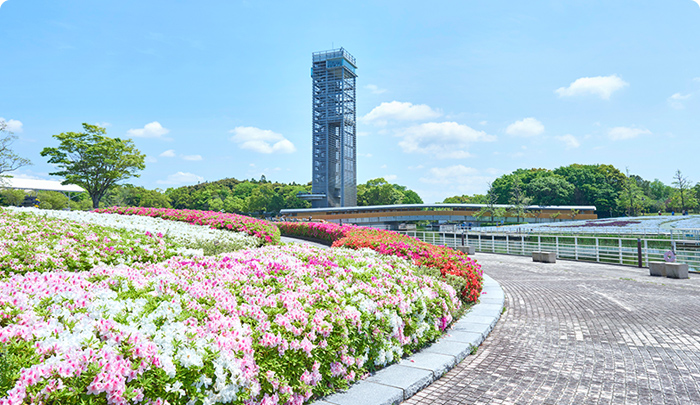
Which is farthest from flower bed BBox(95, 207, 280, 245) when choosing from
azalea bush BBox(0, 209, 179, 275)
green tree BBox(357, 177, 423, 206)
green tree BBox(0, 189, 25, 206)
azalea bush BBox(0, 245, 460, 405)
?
green tree BBox(357, 177, 423, 206)

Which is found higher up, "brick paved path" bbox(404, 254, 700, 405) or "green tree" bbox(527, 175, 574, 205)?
"green tree" bbox(527, 175, 574, 205)

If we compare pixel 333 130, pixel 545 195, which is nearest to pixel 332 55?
→ pixel 333 130

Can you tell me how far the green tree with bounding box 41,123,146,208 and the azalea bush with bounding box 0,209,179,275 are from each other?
102ft

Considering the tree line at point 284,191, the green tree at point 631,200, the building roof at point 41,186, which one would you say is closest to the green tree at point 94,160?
the tree line at point 284,191

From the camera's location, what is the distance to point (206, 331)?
340 centimetres

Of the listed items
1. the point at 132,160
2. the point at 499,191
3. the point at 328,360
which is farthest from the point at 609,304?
the point at 499,191

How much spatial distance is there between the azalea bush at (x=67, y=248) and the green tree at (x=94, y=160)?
31.0 metres

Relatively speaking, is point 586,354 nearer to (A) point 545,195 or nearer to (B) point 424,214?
(B) point 424,214

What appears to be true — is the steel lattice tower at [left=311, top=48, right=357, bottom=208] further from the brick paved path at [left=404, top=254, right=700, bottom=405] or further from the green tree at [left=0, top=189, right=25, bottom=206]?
the brick paved path at [left=404, top=254, right=700, bottom=405]

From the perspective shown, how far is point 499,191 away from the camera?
93500 millimetres

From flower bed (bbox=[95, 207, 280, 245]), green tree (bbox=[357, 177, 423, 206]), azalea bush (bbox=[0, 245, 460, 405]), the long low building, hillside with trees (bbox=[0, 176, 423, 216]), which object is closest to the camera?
azalea bush (bbox=[0, 245, 460, 405])

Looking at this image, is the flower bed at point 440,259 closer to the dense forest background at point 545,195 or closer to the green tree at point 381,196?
the dense forest background at point 545,195

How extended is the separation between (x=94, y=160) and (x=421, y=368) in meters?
41.7

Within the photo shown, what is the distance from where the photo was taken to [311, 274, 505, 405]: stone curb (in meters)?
3.74
